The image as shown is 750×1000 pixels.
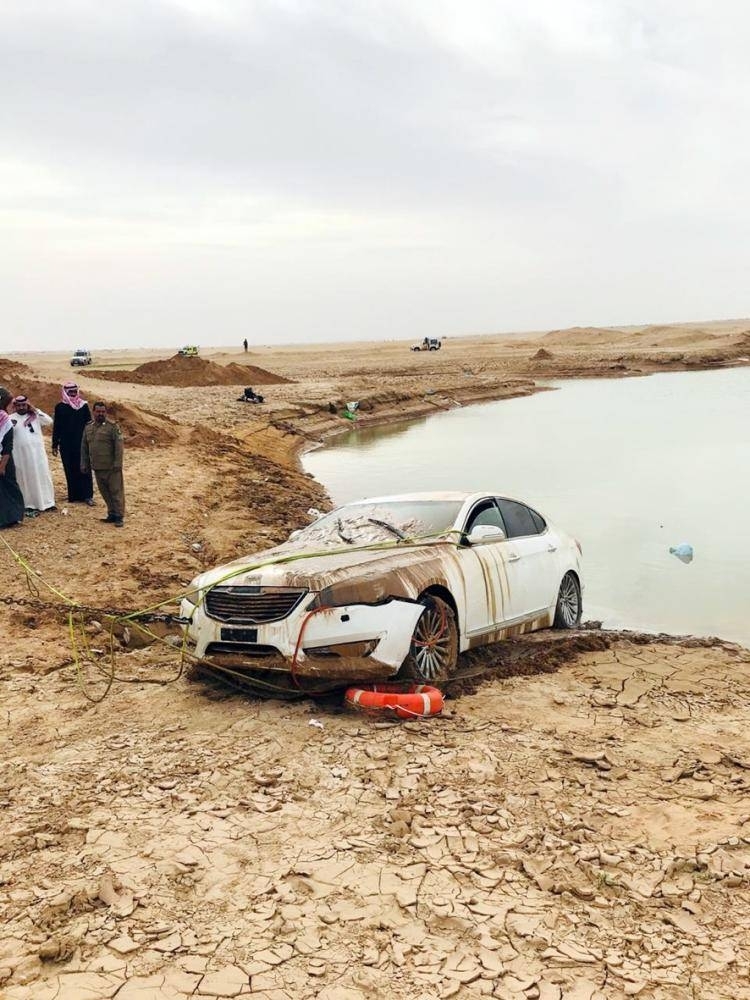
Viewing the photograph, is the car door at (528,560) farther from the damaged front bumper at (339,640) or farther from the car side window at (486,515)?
the damaged front bumper at (339,640)

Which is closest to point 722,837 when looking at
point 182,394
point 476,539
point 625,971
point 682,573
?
point 625,971

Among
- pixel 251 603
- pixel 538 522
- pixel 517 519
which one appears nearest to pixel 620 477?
pixel 538 522

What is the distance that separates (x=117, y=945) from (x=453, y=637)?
3897 millimetres

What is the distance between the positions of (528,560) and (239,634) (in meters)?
3.06

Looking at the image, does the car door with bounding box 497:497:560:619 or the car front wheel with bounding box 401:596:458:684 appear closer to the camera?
the car front wheel with bounding box 401:596:458:684

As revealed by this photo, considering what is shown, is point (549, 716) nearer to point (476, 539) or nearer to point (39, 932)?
point (476, 539)

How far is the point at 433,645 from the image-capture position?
7.26m

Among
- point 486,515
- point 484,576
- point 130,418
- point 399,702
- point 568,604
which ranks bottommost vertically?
→ point 568,604

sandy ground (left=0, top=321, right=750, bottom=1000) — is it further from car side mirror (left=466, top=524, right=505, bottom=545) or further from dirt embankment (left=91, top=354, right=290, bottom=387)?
dirt embankment (left=91, top=354, right=290, bottom=387)

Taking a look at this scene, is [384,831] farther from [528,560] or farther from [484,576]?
[528,560]

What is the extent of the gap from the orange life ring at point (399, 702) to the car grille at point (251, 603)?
0.79 meters

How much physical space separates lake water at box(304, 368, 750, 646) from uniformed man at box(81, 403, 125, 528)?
5616 mm

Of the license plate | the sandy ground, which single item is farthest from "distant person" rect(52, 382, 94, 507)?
the license plate

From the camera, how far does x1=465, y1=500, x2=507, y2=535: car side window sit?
27.5 ft
